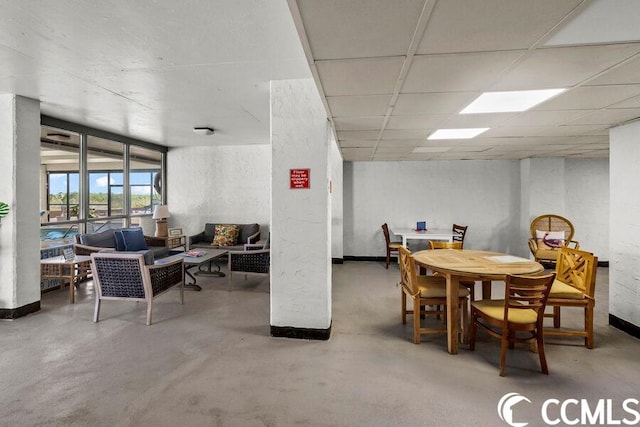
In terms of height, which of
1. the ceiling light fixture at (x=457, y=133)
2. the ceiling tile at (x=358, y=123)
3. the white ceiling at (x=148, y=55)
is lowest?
the ceiling tile at (x=358, y=123)

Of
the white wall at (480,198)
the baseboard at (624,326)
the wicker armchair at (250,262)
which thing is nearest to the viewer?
the baseboard at (624,326)

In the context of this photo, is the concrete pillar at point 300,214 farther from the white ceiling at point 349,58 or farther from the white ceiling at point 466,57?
the white ceiling at point 466,57

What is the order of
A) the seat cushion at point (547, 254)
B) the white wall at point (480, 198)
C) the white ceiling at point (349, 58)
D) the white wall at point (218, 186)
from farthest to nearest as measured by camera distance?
the white wall at point (218, 186), the white wall at point (480, 198), the seat cushion at point (547, 254), the white ceiling at point (349, 58)

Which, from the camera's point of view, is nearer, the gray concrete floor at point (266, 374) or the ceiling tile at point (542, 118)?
the gray concrete floor at point (266, 374)

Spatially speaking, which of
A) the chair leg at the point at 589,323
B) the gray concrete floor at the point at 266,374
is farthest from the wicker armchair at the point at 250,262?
the chair leg at the point at 589,323

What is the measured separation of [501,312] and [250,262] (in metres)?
3.22

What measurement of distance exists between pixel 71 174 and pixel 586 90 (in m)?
6.75

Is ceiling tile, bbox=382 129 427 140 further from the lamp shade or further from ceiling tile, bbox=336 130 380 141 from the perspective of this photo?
the lamp shade

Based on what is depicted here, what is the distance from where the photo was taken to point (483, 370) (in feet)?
8.48

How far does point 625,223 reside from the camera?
3.47 meters

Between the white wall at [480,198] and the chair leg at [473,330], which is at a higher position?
the white wall at [480,198]

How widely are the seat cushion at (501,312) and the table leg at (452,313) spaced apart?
0.18m

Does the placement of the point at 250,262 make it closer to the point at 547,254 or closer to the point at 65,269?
the point at 65,269

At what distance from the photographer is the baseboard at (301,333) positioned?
10.3 ft
